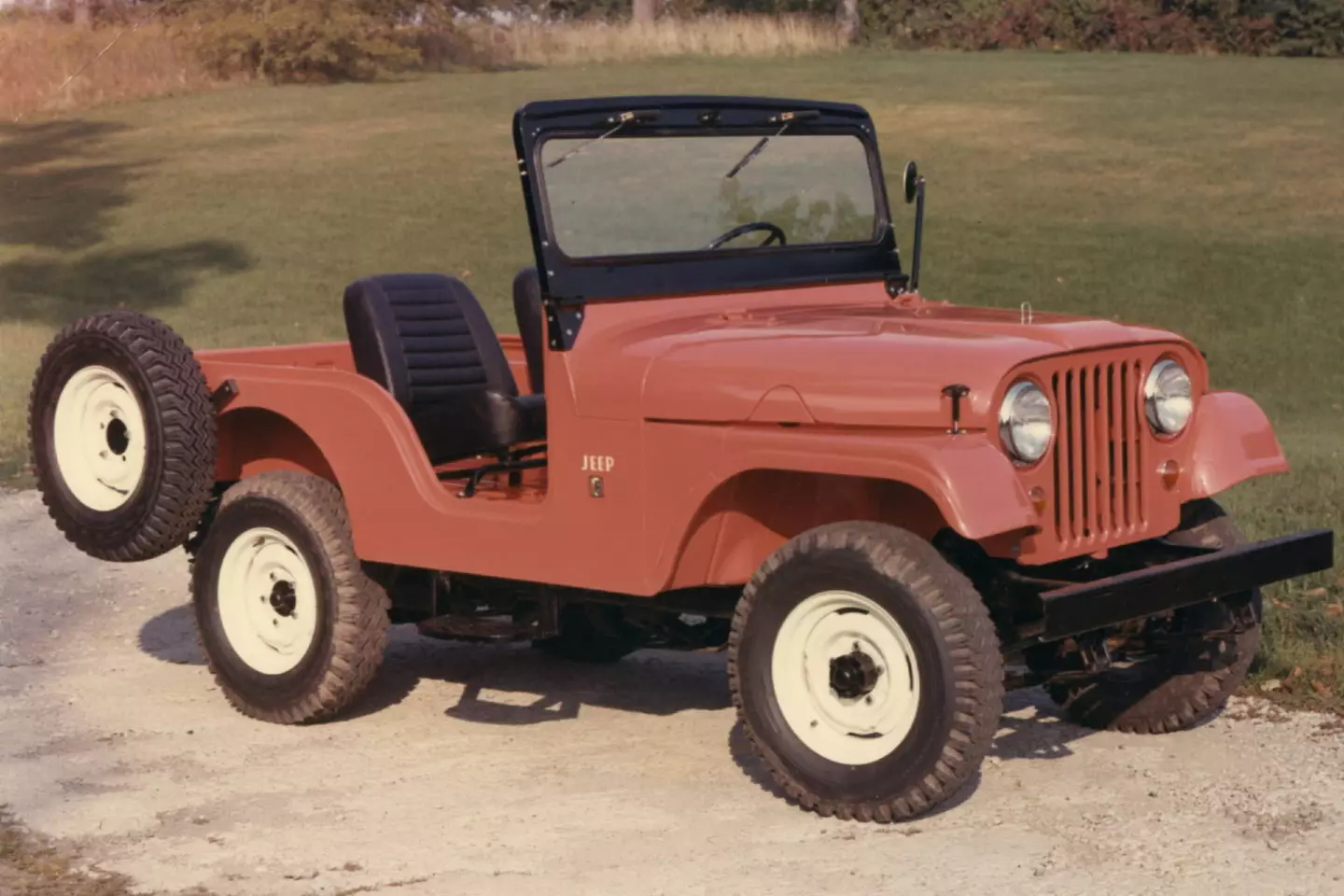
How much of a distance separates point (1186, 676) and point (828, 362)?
70.2 inches

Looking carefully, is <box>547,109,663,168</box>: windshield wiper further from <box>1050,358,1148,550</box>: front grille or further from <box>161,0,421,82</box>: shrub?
<box>161,0,421,82</box>: shrub

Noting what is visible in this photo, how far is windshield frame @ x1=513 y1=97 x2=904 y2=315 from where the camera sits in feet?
21.6

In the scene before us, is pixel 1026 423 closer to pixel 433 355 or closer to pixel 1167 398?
pixel 1167 398

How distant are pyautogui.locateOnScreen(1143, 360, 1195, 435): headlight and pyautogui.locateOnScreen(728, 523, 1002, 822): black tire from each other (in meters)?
0.96

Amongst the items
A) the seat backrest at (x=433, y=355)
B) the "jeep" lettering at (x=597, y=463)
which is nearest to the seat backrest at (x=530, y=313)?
the seat backrest at (x=433, y=355)

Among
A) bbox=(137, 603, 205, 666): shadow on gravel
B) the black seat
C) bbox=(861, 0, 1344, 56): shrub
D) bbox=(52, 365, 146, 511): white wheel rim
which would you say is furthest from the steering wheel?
bbox=(861, 0, 1344, 56): shrub

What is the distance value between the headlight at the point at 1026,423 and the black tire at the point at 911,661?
1.23ft

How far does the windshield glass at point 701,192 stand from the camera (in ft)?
22.0

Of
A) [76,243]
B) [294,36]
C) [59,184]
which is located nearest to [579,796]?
[76,243]

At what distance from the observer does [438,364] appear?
766 cm

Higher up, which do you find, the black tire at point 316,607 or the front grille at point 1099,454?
the front grille at point 1099,454

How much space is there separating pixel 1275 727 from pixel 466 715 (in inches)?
107

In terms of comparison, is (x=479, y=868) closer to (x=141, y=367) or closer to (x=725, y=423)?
(x=725, y=423)

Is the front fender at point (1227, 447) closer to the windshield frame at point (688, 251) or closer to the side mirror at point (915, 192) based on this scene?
the side mirror at point (915, 192)
